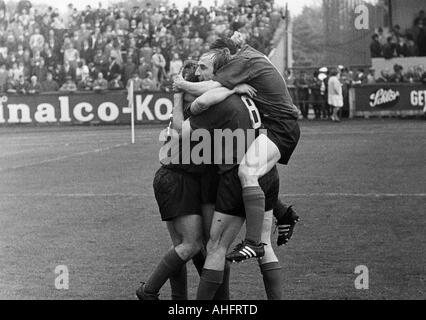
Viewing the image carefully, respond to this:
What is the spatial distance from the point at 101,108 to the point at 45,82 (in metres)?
2.20

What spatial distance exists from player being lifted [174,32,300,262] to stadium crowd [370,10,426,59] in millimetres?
26542

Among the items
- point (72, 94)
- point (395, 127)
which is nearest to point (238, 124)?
point (395, 127)

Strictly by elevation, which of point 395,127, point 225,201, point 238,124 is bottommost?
point 395,127

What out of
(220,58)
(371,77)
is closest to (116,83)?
(371,77)

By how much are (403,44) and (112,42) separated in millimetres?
10257

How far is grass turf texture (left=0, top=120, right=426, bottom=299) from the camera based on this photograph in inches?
290

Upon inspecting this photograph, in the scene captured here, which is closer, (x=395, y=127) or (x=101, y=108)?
(x=395, y=127)

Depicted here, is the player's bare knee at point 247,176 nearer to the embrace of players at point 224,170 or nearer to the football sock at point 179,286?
the embrace of players at point 224,170

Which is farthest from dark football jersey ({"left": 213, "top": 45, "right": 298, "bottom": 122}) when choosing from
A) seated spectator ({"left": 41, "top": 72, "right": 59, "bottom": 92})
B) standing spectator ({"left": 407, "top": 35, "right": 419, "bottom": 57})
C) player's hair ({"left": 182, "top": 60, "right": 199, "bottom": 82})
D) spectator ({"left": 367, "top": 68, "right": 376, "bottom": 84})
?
standing spectator ({"left": 407, "top": 35, "right": 419, "bottom": 57})

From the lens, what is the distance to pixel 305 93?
30.6m

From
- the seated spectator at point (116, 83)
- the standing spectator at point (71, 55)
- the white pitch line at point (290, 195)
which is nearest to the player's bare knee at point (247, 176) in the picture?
the white pitch line at point (290, 195)

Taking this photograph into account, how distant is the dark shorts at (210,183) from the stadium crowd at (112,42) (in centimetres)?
2259
